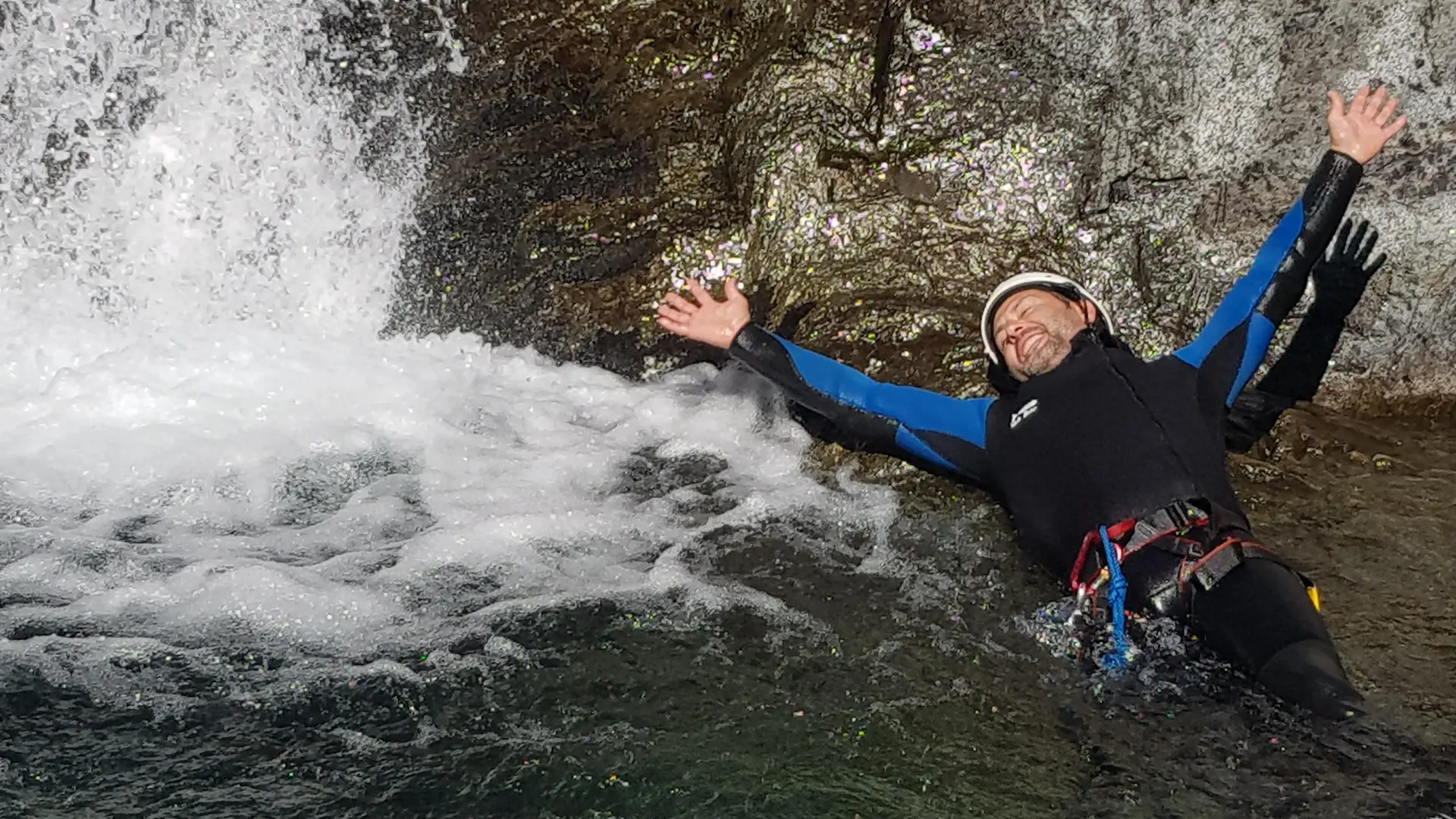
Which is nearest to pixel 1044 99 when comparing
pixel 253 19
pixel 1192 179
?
pixel 1192 179

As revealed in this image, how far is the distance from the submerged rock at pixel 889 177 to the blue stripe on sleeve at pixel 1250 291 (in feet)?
2.38

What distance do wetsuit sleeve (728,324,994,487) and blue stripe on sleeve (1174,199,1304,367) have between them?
789mm

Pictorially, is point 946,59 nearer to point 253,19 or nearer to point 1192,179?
point 1192,179

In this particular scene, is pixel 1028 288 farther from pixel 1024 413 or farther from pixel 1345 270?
pixel 1345 270

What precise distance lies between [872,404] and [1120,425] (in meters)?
0.95

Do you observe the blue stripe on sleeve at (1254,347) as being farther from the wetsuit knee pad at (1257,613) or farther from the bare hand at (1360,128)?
the wetsuit knee pad at (1257,613)

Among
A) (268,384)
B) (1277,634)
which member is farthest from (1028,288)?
(268,384)

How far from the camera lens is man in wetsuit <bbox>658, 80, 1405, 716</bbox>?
3.75 metres

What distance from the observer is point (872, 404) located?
4793mm

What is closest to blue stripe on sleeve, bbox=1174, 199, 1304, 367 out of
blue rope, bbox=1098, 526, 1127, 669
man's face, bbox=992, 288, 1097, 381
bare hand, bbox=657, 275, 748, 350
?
man's face, bbox=992, 288, 1097, 381

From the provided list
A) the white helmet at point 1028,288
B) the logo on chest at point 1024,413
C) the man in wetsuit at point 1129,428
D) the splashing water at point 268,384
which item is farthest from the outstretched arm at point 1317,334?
the splashing water at point 268,384

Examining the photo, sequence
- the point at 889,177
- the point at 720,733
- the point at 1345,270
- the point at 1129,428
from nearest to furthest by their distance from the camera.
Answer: the point at 720,733
the point at 1129,428
the point at 1345,270
the point at 889,177

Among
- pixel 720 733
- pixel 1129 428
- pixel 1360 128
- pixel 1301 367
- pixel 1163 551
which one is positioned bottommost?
pixel 720 733

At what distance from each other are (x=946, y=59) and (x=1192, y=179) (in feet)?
3.84
